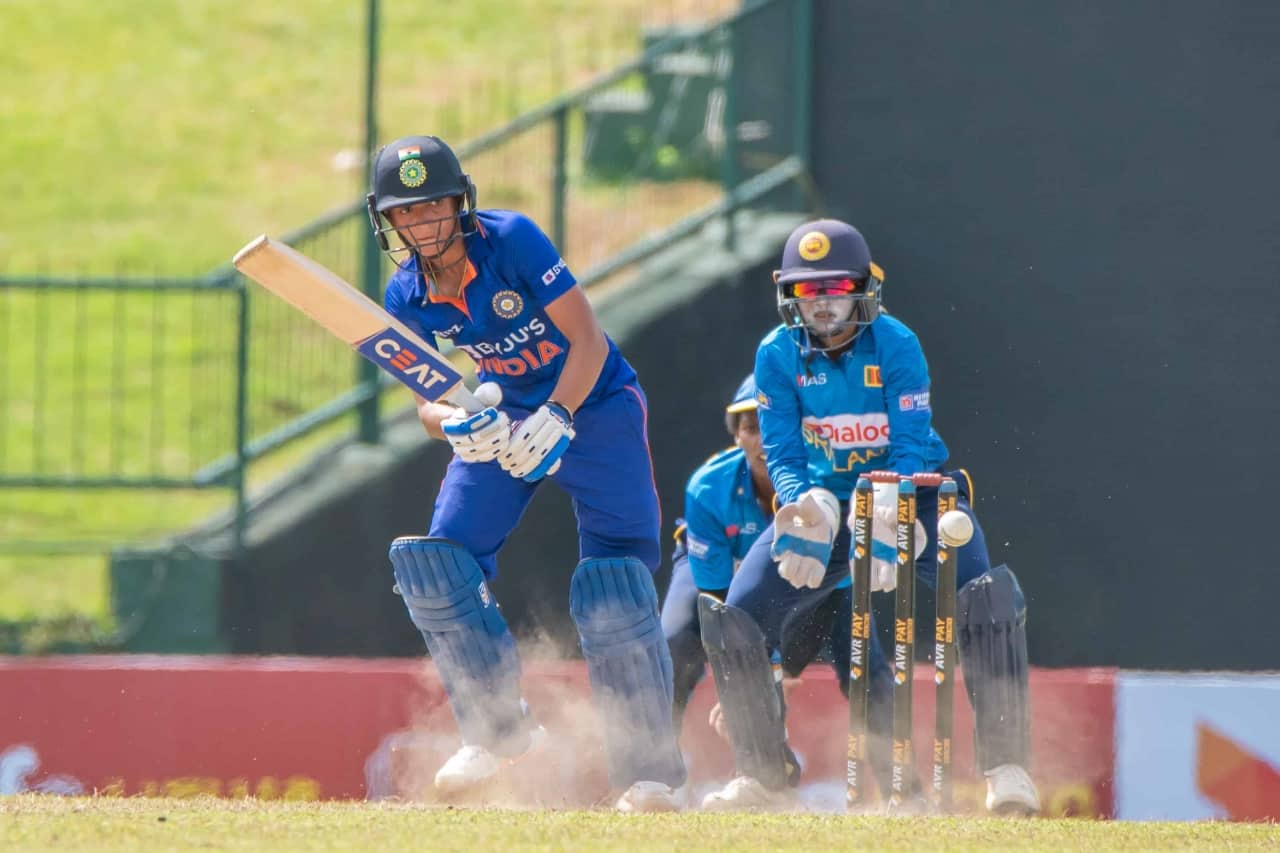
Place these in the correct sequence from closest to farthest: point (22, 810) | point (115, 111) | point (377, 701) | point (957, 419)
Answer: point (22, 810), point (377, 701), point (957, 419), point (115, 111)

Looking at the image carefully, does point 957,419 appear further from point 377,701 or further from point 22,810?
point 22,810

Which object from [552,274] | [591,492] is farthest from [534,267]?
[591,492]

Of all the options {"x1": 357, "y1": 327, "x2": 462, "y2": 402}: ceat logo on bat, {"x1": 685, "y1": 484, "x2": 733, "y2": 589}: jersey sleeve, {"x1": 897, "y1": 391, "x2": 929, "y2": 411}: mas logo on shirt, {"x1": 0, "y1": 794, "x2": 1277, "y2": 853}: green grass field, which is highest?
{"x1": 357, "y1": 327, "x2": 462, "y2": 402}: ceat logo on bat

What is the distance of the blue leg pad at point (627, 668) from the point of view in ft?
16.6

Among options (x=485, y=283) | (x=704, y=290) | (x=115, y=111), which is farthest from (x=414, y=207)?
(x=115, y=111)

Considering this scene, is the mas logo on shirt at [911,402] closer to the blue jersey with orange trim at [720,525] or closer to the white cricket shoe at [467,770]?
the blue jersey with orange trim at [720,525]

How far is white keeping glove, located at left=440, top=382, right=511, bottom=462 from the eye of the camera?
4.79 meters

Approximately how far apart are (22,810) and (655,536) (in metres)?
1.85

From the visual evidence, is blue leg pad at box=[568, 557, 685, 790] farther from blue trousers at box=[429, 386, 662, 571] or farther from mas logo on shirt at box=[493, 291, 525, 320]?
mas logo on shirt at box=[493, 291, 525, 320]

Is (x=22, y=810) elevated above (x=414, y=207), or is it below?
below

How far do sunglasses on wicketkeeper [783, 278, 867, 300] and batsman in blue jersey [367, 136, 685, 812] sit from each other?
571mm

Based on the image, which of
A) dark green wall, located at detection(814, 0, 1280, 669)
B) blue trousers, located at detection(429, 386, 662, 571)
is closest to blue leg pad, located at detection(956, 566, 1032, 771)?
blue trousers, located at detection(429, 386, 662, 571)

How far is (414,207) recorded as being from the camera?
493 cm

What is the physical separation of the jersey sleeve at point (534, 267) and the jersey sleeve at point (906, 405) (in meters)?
0.93
